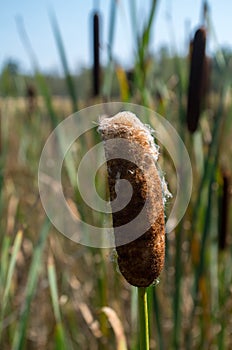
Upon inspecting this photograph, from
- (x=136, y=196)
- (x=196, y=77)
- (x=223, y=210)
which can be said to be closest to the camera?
(x=136, y=196)

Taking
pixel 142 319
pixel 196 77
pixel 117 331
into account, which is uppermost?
pixel 196 77

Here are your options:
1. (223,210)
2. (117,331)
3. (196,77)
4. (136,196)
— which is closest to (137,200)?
(136,196)

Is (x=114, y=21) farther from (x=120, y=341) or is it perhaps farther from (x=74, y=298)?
(x=74, y=298)

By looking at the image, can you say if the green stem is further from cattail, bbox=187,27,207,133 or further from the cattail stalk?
cattail, bbox=187,27,207,133

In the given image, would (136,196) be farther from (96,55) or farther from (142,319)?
(96,55)

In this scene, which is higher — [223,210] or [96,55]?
[96,55]

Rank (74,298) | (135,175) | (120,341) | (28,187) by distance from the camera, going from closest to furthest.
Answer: (135,175) → (120,341) → (74,298) → (28,187)

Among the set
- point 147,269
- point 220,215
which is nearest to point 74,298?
point 220,215
